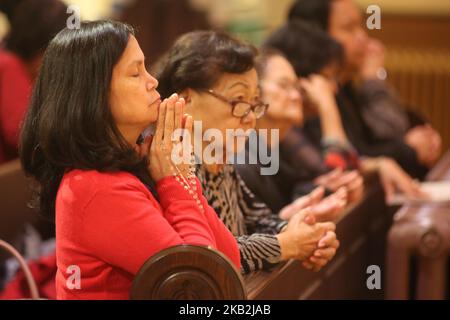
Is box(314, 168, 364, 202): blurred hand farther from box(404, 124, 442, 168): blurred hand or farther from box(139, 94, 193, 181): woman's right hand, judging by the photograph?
box(404, 124, 442, 168): blurred hand

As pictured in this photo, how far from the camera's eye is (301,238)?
6.13 feet

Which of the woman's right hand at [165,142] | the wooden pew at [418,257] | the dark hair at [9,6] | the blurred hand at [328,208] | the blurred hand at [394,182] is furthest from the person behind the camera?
the dark hair at [9,6]

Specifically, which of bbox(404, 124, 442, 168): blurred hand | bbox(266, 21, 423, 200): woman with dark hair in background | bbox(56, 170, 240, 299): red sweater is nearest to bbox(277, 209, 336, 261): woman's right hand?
bbox(56, 170, 240, 299): red sweater

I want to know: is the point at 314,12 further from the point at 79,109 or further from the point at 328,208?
the point at 79,109

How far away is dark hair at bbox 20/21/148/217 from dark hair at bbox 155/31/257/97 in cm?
24

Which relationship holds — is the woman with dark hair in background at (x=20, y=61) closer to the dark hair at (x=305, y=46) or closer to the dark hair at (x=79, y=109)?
the dark hair at (x=305, y=46)

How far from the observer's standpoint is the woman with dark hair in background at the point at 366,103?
3438 millimetres

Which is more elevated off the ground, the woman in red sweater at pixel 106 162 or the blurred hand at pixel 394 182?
the woman in red sweater at pixel 106 162

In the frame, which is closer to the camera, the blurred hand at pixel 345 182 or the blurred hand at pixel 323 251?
the blurred hand at pixel 323 251

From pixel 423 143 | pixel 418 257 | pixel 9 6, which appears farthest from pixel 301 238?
pixel 423 143

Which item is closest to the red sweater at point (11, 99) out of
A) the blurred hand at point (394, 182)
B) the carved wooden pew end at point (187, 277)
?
the blurred hand at point (394, 182)

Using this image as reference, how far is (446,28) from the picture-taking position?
5.82 m

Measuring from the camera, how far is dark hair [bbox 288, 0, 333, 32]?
3.39 meters

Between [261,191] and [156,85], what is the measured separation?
0.56 meters
